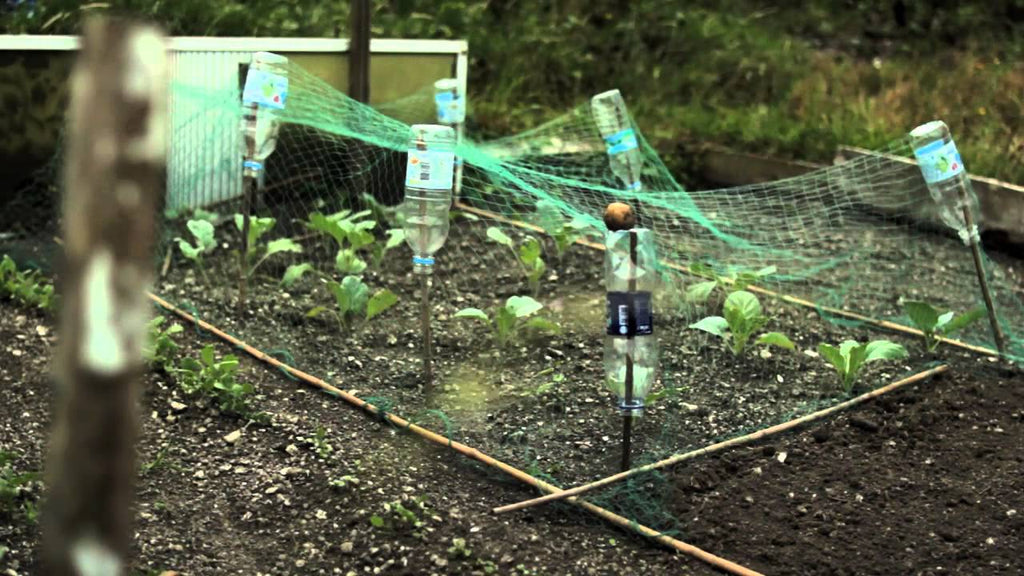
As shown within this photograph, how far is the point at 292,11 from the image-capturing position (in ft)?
28.8

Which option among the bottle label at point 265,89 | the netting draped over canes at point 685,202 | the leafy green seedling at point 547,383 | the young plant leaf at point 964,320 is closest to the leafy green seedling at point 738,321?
the netting draped over canes at point 685,202

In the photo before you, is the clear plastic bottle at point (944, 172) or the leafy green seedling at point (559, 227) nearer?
the clear plastic bottle at point (944, 172)

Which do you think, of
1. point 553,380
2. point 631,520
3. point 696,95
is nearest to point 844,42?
point 696,95

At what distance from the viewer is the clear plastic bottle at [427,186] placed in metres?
3.95

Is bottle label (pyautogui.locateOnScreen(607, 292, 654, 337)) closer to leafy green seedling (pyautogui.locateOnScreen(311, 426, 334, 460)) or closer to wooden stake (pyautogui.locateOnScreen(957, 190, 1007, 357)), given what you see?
leafy green seedling (pyautogui.locateOnScreen(311, 426, 334, 460))

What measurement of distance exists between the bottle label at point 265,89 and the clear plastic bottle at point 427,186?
106cm

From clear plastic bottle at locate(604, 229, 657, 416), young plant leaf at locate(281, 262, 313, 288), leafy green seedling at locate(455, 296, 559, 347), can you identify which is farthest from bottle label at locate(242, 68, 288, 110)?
clear plastic bottle at locate(604, 229, 657, 416)

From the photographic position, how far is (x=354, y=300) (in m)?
4.83

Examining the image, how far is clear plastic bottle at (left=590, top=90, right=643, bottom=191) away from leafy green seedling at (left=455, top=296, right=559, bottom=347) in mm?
921

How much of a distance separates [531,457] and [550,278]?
81.7 inches

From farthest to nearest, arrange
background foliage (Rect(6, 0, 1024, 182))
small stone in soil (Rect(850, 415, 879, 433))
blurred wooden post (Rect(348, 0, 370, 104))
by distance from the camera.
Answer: background foliage (Rect(6, 0, 1024, 182))
blurred wooden post (Rect(348, 0, 370, 104))
small stone in soil (Rect(850, 415, 879, 433))

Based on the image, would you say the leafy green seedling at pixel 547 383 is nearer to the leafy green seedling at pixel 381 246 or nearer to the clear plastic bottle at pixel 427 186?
the clear plastic bottle at pixel 427 186

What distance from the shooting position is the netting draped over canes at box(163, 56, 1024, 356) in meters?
5.25

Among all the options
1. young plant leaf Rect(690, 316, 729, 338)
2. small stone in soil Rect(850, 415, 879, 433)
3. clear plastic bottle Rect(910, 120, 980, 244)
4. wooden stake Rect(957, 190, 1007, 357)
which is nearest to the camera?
small stone in soil Rect(850, 415, 879, 433)
